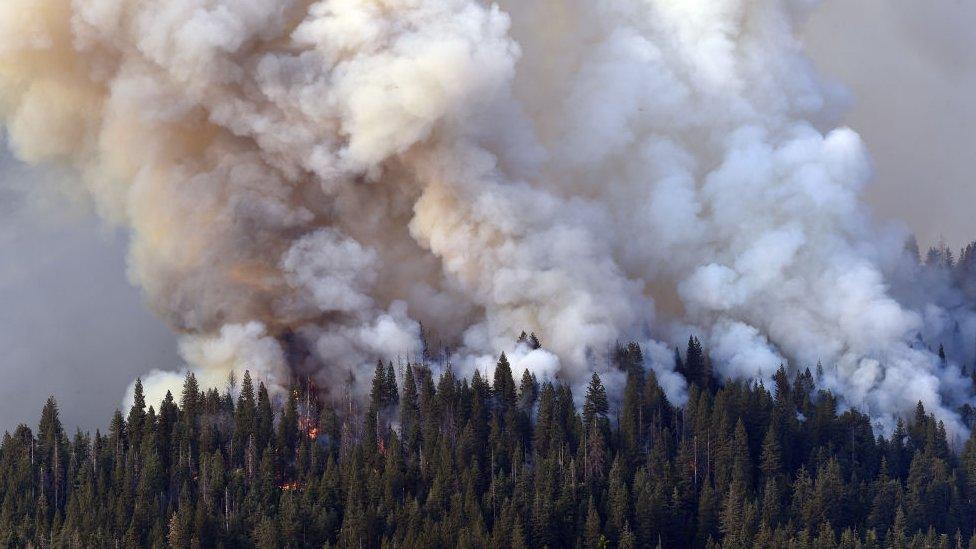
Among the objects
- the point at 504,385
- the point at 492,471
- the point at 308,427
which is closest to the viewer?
the point at 492,471

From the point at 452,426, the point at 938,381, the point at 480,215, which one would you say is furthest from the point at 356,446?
the point at 938,381

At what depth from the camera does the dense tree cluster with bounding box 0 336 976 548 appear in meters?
107

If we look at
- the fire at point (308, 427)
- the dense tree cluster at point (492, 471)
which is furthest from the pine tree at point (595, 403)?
the fire at point (308, 427)

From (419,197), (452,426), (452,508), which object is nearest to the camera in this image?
(452,508)

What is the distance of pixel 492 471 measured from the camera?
111062 mm

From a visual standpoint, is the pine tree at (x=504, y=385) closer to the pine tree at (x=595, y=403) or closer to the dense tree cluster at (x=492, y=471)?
the dense tree cluster at (x=492, y=471)

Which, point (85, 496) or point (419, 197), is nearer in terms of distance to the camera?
point (85, 496)

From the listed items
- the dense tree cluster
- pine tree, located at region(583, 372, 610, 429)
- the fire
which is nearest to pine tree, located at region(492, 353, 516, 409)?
the dense tree cluster

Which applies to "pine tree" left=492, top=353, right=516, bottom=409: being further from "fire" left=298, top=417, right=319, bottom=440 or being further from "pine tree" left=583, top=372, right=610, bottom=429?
"fire" left=298, top=417, right=319, bottom=440

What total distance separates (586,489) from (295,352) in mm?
16464

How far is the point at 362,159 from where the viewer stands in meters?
120

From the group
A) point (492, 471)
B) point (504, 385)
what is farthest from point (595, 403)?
point (492, 471)

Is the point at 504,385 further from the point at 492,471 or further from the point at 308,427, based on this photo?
the point at 308,427

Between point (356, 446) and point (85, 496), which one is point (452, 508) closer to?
point (356, 446)
